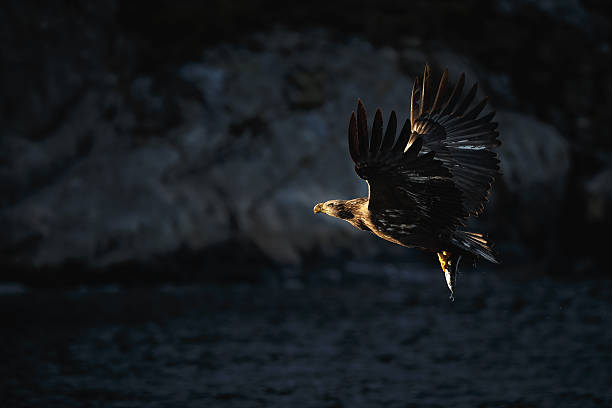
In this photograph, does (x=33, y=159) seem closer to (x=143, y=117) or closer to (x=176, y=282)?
(x=143, y=117)

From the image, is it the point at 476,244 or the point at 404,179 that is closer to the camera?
the point at 404,179

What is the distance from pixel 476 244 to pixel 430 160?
1.14 metres

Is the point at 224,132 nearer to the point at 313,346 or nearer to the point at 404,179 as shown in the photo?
the point at 313,346

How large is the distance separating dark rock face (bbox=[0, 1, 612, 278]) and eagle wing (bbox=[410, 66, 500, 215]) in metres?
16.5

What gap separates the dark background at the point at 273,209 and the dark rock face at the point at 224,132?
74 millimetres

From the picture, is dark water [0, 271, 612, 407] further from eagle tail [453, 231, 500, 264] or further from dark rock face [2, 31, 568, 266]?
eagle tail [453, 231, 500, 264]

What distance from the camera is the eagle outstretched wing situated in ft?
19.7

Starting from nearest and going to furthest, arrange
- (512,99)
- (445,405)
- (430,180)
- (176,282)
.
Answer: (430,180), (445,405), (176,282), (512,99)

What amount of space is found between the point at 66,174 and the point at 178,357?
9.54 meters

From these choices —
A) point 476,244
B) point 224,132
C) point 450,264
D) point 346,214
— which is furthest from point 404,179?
point 224,132

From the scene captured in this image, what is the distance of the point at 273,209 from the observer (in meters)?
24.0

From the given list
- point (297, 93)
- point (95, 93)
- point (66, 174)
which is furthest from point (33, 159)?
point (297, 93)

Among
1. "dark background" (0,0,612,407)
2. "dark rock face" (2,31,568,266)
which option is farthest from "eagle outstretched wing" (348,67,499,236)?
"dark rock face" (2,31,568,266)

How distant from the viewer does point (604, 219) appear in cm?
2608
